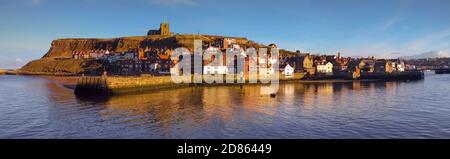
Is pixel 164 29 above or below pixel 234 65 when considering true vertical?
above

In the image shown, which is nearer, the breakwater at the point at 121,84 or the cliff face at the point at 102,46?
the breakwater at the point at 121,84

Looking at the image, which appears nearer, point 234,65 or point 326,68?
point 234,65

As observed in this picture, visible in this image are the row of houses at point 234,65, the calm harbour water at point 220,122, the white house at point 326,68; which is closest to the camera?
the calm harbour water at point 220,122

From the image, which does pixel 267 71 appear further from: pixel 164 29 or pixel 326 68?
pixel 164 29

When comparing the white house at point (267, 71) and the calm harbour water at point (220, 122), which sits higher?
the white house at point (267, 71)

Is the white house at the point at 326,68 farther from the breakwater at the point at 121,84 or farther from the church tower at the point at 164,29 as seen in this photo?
the church tower at the point at 164,29

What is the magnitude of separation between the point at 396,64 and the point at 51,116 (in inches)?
6045

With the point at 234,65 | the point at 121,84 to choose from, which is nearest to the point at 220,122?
the point at 121,84

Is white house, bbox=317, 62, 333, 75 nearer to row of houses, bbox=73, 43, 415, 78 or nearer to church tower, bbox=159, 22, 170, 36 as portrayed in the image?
row of houses, bbox=73, 43, 415, 78

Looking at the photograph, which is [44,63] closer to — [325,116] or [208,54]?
[208,54]

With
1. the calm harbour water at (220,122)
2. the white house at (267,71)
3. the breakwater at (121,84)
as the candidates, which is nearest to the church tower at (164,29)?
the white house at (267,71)
